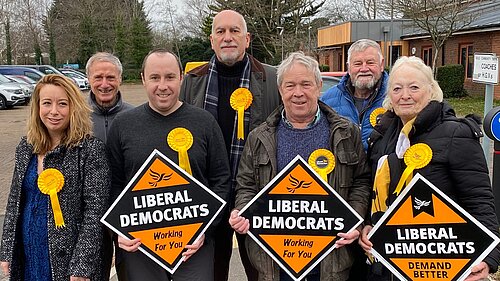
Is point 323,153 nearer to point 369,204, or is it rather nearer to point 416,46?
point 369,204

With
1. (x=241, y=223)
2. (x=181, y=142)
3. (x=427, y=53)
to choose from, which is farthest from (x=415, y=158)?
(x=427, y=53)

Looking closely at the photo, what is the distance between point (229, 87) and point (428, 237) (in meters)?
1.84

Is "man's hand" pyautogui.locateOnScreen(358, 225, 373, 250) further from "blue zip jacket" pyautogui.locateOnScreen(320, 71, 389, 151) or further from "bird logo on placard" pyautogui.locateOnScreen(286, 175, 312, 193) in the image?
"blue zip jacket" pyautogui.locateOnScreen(320, 71, 389, 151)

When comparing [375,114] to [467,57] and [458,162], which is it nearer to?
[458,162]

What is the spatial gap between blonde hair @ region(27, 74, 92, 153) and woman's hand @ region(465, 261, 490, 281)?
230cm

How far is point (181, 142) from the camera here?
3051mm

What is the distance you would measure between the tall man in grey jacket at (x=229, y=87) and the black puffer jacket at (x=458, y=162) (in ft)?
4.38

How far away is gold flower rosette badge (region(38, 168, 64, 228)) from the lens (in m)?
2.81

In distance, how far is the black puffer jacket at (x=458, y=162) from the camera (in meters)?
2.57

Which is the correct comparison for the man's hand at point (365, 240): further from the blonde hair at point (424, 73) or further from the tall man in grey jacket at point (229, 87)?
the tall man in grey jacket at point (229, 87)

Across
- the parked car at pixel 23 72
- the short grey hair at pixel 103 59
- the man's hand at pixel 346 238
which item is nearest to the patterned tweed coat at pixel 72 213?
the short grey hair at pixel 103 59

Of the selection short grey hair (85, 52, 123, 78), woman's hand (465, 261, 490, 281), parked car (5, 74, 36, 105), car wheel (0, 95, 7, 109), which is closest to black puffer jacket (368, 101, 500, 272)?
woman's hand (465, 261, 490, 281)

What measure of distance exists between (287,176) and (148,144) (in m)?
0.89

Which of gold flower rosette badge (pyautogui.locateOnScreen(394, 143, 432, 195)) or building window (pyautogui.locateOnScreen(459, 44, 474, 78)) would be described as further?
building window (pyautogui.locateOnScreen(459, 44, 474, 78))
